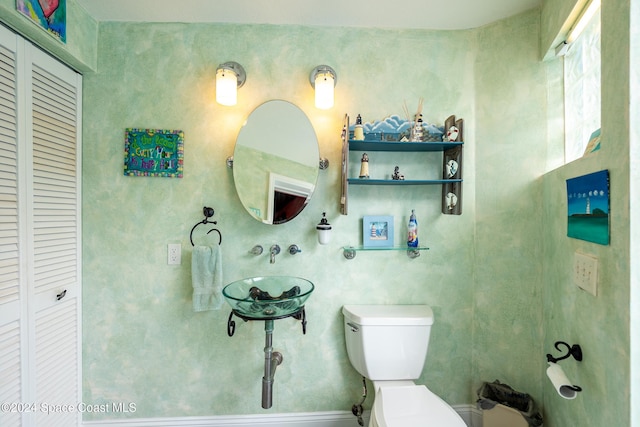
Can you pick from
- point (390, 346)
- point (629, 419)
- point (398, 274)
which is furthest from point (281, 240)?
point (629, 419)

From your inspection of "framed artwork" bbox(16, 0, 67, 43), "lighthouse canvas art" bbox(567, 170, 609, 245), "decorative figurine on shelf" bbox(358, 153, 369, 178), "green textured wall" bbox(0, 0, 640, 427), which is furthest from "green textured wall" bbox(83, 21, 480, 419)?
"lighthouse canvas art" bbox(567, 170, 609, 245)

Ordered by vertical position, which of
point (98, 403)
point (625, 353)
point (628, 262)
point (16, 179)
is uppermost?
point (16, 179)

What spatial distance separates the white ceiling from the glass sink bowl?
1.45 metres

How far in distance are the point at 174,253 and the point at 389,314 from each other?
1.24m

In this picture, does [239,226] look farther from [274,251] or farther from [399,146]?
[399,146]

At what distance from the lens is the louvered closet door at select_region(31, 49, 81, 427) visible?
1.29m

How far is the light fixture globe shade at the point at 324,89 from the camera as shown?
146 centimetres

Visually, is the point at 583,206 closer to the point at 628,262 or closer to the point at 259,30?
the point at 628,262

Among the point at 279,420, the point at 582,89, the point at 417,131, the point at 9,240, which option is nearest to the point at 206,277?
the point at 9,240

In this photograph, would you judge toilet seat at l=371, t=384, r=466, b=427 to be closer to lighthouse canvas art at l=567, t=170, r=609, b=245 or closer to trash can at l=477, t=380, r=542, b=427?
trash can at l=477, t=380, r=542, b=427
